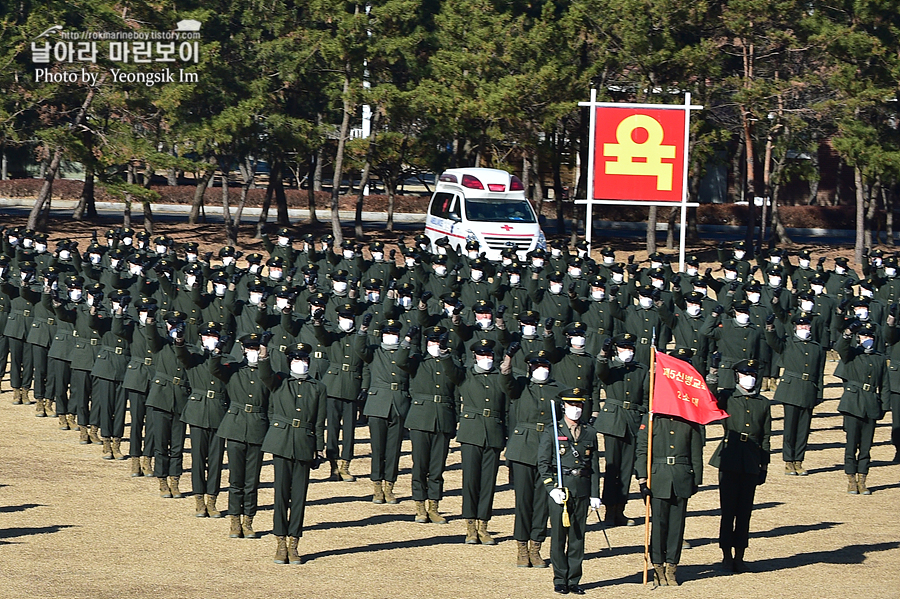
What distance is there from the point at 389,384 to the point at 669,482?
3.56 meters

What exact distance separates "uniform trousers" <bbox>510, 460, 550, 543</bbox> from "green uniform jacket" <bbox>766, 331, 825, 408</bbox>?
187 inches

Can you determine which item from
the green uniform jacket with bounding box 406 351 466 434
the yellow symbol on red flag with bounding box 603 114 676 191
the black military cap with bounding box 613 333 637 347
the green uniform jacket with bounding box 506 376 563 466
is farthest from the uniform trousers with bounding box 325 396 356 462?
the yellow symbol on red flag with bounding box 603 114 676 191

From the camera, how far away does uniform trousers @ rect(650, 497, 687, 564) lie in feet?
37.1

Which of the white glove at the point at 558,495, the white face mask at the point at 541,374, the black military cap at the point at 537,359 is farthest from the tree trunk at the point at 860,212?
the white glove at the point at 558,495

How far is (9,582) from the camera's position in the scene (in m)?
10.7

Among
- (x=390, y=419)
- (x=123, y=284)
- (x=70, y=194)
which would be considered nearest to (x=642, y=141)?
(x=123, y=284)

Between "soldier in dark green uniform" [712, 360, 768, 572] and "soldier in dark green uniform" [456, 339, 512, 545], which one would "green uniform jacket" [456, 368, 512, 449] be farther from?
"soldier in dark green uniform" [712, 360, 768, 572]

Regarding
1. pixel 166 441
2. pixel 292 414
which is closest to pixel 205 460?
pixel 166 441

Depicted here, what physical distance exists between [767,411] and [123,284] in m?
10.5

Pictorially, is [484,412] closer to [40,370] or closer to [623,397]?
[623,397]

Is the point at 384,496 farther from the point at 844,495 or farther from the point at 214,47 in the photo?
the point at 214,47

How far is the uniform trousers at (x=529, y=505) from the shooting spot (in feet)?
38.1

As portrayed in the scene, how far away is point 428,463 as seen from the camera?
13.3 meters

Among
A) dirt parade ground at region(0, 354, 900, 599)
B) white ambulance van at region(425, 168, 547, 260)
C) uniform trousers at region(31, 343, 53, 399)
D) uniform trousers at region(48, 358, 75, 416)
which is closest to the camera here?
dirt parade ground at region(0, 354, 900, 599)
